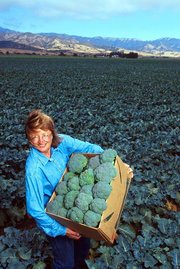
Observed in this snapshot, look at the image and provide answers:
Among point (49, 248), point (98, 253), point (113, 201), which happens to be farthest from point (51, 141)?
point (98, 253)

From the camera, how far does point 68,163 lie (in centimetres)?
338

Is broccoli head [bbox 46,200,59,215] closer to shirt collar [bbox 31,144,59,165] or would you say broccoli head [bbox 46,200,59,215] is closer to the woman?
the woman

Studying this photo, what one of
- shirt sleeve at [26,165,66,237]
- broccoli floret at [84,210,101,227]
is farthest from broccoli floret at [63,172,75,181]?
broccoli floret at [84,210,101,227]

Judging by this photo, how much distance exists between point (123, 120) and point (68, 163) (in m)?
8.74

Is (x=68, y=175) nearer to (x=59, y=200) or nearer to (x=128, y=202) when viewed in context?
(x=59, y=200)

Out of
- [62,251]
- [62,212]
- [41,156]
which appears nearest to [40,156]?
[41,156]

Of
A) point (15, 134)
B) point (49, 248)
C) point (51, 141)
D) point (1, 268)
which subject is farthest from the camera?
point (15, 134)

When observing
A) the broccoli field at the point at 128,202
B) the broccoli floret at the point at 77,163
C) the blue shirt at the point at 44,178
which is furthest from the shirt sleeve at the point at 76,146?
the broccoli field at the point at 128,202

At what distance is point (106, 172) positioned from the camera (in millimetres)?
3150

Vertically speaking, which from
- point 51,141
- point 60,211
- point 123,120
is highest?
point 51,141

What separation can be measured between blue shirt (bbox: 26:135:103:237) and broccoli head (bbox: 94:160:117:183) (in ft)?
1.35

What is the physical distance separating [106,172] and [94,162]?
22cm

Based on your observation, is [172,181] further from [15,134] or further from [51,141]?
[15,134]

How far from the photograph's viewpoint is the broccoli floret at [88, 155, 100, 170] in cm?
331
